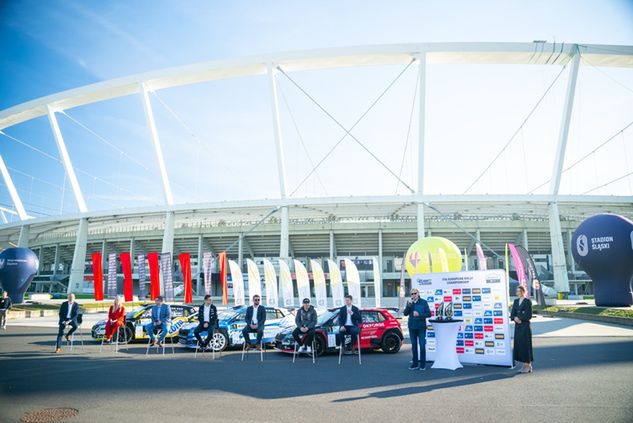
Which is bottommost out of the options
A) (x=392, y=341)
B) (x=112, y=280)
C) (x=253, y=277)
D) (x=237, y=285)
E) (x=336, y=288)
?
(x=392, y=341)

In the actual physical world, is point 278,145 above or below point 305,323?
above

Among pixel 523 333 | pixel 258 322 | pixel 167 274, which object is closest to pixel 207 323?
pixel 258 322

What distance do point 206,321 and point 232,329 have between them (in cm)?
154

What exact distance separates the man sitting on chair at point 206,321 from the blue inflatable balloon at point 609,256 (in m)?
19.6

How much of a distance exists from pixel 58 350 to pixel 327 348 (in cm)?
723

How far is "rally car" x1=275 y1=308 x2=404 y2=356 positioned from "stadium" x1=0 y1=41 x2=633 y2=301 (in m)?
13.9

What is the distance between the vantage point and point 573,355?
9.52 metres

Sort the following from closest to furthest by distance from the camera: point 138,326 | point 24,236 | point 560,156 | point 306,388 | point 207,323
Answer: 1. point 306,388
2. point 207,323
3. point 138,326
4. point 560,156
5. point 24,236

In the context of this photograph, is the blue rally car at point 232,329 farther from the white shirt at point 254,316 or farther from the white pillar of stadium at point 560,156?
the white pillar of stadium at point 560,156

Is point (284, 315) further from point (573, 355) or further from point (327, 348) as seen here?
point (573, 355)

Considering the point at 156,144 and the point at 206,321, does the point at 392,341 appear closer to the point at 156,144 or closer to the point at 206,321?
the point at 206,321

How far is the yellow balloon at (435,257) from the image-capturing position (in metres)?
17.3

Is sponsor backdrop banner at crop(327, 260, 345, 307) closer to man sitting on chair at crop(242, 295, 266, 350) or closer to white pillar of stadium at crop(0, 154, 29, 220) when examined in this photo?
man sitting on chair at crop(242, 295, 266, 350)

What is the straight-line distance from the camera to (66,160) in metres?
31.5
